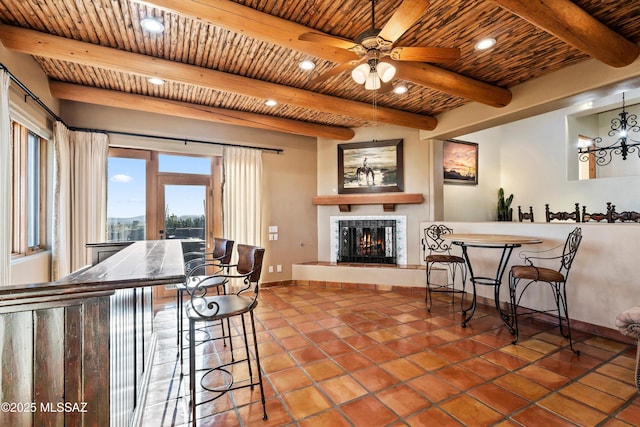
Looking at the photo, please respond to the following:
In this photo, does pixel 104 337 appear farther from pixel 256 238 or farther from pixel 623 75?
pixel 623 75

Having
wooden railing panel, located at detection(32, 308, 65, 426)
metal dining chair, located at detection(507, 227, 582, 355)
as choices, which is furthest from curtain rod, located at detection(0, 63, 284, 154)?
metal dining chair, located at detection(507, 227, 582, 355)

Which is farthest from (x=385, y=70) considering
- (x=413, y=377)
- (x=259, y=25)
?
(x=413, y=377)

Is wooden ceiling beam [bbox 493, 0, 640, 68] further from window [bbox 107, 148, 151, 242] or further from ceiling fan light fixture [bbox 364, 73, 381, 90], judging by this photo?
window [bbox 107, 148, 151, 242]

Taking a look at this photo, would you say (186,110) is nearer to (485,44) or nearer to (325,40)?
(325,40)

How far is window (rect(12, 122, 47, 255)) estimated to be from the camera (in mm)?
2850

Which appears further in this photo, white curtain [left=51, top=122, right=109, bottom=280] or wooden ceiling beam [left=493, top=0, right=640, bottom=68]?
white curtain [left=51, top=122, right=109, bottom=280]

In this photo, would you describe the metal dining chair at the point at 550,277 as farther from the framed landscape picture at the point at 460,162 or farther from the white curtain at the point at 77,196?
the white curtain at the point at 77,196

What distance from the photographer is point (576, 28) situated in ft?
7.46

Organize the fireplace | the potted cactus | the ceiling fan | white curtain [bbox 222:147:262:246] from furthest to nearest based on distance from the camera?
the potted cactus
the fireplace
white curtain [bbox 222:147:262:246]
the ceiling fan

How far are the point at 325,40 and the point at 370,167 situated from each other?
3328 mm

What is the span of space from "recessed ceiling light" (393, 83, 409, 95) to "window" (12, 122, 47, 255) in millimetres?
4114

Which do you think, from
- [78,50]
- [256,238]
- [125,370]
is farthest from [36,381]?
[256,238]

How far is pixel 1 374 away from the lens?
0.99 metres

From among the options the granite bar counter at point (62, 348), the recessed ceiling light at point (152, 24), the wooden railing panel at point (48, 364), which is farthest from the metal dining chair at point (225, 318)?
the recessed ceiling light at point (152, 24)
